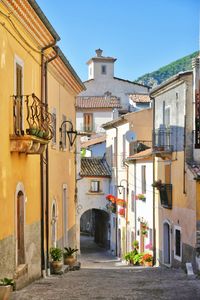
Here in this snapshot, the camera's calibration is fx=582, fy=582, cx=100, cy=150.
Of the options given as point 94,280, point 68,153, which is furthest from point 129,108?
point 94,280

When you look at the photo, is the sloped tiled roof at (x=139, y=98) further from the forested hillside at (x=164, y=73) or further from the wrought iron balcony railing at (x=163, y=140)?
the forested hillside at (x=164, y=73)

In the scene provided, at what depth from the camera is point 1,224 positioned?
1095 cm

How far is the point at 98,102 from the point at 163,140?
100 feet

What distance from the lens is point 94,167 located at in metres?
42.3

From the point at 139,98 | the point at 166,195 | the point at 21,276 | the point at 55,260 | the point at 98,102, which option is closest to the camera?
the point at 21,276

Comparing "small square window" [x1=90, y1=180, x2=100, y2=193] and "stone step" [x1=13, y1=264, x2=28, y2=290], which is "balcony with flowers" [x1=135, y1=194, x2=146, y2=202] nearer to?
"small square window" [x1=90, y1=180, x2=100, y2=193]

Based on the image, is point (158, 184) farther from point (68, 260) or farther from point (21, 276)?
point (21, 276)

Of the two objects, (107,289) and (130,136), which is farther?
(130,136)

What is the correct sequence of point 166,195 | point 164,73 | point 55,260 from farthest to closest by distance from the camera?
point 164,73, point 166,195, point 55,260

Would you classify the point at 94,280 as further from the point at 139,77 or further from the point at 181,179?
the point at 139,77

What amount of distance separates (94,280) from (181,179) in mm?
9559

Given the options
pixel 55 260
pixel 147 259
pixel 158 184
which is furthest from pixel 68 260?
pixel 147 259

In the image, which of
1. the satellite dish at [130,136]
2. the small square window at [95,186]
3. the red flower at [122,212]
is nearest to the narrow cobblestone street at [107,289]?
the satellite dish at [130,136]

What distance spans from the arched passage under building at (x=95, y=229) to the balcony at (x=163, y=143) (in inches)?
674
